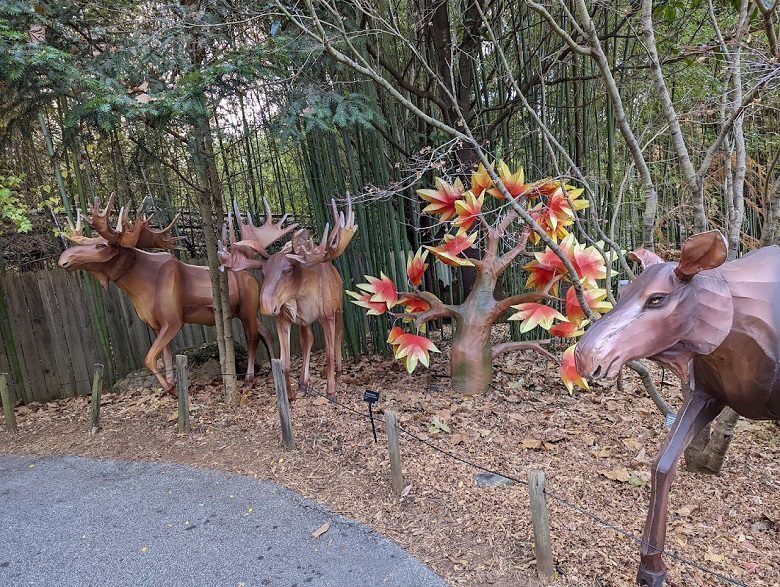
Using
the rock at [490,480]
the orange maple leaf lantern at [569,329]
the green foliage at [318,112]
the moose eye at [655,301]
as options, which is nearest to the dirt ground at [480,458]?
the rock at [490,480]

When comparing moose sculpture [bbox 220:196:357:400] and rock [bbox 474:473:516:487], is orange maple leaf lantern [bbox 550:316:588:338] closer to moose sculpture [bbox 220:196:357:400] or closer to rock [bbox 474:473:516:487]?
rock [bbox 474:473:516:487]

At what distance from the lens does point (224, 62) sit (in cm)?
320

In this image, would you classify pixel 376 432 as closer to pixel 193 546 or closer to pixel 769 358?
pixel 193 546

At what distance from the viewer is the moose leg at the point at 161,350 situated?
3.98m

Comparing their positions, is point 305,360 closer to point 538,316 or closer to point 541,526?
point 538,316

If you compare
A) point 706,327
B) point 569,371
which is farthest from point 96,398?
point 706,327

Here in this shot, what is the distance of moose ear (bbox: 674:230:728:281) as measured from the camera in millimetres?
1389

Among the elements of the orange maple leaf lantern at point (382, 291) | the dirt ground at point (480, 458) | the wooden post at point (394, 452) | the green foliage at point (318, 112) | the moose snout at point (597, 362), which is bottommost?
the dirt ground at point (480, 458)

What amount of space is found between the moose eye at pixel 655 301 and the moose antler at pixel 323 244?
2.59 metres

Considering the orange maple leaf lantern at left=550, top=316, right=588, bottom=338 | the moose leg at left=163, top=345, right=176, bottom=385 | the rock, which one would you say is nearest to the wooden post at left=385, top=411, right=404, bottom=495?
the rock

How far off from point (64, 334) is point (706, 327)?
5634mm

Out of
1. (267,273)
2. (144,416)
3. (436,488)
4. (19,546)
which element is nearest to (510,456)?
(436,488)

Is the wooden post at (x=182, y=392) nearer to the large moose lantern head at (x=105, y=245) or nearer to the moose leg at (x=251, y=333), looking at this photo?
the moose leg at (x=251, y=333)

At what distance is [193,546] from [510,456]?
6.15 ft
